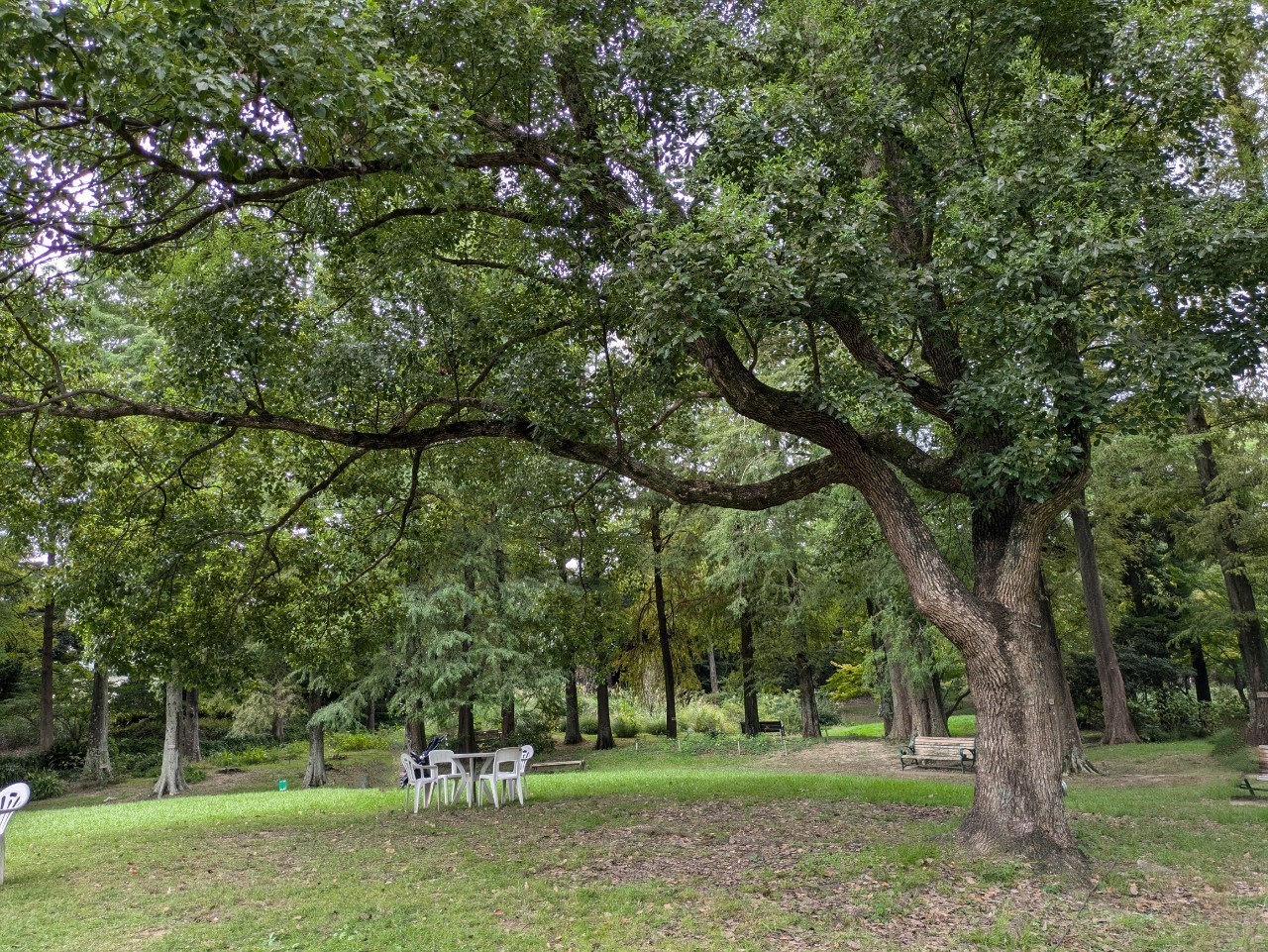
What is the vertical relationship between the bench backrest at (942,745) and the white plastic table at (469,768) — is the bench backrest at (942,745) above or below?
below

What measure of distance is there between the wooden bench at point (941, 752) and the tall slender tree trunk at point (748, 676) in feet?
24.5

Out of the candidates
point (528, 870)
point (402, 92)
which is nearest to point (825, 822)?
point (528, 870)

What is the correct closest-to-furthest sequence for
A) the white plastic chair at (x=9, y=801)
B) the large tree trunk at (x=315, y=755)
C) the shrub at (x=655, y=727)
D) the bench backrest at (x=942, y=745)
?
1. the white plastic chair at (x=9, y=801)
2. the bench backrest at (x=942, y=745)
3. the large tree trunk at (x=315, y=755)
4. the shrub at (x=655, y=727)

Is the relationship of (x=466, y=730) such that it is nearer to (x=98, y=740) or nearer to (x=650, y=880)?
(x=98, y=740)

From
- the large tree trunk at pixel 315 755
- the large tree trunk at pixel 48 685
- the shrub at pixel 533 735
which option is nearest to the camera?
the large tree trunk at pixel 315 755

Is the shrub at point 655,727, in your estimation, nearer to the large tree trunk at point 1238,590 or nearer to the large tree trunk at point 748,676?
the large tree trunk at point 748,676

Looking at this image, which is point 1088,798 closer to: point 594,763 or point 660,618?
point 594,763

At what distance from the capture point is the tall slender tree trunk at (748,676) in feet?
75.3

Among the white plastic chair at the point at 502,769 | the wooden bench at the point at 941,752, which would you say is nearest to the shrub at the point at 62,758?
the white plastic chair at the point at 502,769

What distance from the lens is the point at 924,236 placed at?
812 centimetres

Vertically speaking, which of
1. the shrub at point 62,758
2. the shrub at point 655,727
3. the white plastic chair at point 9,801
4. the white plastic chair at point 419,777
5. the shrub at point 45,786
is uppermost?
the white plastic chair at point 9,801

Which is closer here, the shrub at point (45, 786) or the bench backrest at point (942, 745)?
the bench backrest at point (942, 745)

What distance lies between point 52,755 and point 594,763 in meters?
14.4

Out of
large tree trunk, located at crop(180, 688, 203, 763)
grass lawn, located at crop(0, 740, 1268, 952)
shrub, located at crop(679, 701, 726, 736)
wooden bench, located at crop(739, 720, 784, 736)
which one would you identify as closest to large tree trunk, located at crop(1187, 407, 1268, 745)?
grass lawn, located at crop(0, 740, 1268, 952)
